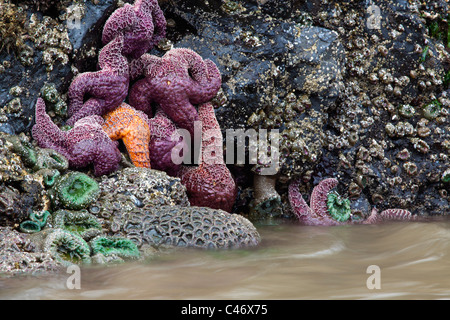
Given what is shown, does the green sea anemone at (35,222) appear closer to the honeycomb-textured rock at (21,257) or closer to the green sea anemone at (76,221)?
the green sea anemone at (76,221)

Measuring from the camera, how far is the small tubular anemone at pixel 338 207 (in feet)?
22.0

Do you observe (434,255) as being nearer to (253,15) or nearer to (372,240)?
(372,240)

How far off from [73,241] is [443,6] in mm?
5777

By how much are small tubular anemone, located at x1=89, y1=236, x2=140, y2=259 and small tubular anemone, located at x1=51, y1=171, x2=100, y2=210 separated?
60 centimetres

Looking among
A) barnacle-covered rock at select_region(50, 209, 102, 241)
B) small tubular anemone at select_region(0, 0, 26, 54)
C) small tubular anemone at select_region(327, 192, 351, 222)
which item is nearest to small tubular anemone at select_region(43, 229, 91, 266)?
barnacle-covered rock at select_region(50, 209, 102, 241)

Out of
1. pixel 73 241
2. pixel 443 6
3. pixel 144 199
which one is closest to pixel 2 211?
pixel 73 241

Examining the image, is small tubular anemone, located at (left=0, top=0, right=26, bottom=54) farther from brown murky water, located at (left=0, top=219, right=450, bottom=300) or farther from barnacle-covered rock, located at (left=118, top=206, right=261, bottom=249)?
brown murky water, located at (left=0, top=219, right=450, bottom=300)

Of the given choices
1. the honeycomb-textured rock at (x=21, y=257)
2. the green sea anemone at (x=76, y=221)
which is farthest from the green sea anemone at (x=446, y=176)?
the honeycomb-textured rock at (x=21, y=257)

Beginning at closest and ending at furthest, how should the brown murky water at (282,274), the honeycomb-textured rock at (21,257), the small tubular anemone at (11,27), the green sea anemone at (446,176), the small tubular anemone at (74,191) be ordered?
the brown murky water at (282,274) → the honeycomb-textured rock at (21,257) → the small tubular anemone at (74,191) → the small tubular anemone at (11,27) → the green sea anemone at (446,176)

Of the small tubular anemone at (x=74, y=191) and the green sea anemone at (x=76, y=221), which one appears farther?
the small tubular anemone at (x=74, y=191)

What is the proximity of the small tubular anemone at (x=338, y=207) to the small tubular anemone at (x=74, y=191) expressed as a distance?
2829mm

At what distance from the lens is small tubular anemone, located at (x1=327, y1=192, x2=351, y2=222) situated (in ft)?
22.0

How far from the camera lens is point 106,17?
240 inches

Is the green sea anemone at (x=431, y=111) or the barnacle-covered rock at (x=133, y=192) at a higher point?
the green sea anemone at (x=431, y=111)
